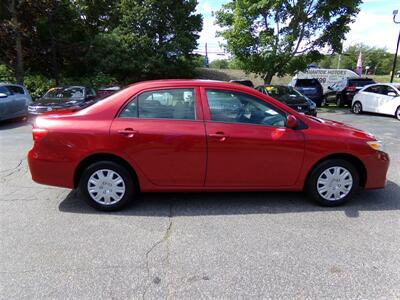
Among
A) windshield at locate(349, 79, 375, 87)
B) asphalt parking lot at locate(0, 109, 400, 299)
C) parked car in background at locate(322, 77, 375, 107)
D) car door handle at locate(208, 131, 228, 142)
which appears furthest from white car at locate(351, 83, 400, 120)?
car door handle at locate(208, 131, 228, 142)

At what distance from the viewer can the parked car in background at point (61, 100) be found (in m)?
12.4

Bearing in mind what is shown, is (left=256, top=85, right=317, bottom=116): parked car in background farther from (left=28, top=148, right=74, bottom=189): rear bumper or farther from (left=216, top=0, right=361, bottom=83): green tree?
(left=28, top=148, right=74, bottom=189): rear bumper

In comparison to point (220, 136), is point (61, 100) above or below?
below

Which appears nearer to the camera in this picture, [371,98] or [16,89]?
[16,89]

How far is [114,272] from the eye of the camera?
309cm

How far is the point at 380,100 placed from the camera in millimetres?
14797

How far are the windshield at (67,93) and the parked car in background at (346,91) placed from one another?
43.6ft

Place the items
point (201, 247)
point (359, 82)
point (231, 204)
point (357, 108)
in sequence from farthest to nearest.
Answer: point (359, 82) → point (357, 108) → point (231, 204) → point (201, 247)

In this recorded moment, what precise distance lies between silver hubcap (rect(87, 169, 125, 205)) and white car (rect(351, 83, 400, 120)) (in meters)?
13.0

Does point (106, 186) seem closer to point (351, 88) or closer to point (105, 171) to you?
point (105, 171)

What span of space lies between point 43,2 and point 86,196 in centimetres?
2190

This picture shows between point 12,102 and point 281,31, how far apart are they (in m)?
12.1

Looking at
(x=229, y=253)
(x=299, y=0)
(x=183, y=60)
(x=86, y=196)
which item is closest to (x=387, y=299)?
(x=229, y=253)

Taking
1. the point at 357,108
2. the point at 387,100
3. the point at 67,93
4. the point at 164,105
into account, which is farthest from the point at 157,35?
the point at 164,105
